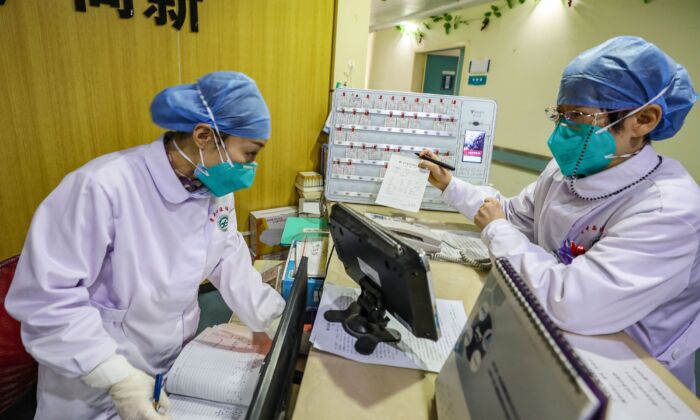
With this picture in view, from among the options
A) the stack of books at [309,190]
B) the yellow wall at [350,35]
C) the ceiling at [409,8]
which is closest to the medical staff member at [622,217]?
the stack of books at [309,190]

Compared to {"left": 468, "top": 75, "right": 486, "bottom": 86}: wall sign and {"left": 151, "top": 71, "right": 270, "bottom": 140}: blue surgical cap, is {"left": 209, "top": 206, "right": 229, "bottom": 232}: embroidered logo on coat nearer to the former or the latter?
{"left": 151, "top": 71, "right": 270, "bottom": 140}: blue surgical cap

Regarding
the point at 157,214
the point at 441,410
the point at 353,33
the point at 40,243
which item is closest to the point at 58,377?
the point at 40,243

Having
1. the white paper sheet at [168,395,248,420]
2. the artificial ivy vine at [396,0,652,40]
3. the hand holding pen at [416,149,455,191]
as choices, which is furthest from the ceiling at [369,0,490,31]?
the white paper sheet at [168,395,248,420]

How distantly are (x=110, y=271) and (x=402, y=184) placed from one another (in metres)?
1.23

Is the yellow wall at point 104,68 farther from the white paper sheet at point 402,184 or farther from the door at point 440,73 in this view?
the door at point 440,73

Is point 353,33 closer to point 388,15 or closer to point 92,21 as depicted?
point 92,21

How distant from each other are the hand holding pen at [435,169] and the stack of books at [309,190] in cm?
81

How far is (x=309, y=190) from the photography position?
2.40 m

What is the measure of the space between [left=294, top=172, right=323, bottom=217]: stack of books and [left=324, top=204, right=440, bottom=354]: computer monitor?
1.31 metres

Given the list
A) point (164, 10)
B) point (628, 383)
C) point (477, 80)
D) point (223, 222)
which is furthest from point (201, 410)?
point (477, 80)

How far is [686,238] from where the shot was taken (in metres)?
0.81

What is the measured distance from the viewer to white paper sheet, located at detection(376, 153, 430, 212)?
1.71 metres

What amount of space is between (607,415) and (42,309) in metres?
1.06

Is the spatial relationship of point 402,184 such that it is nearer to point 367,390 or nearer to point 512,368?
point 367,390
